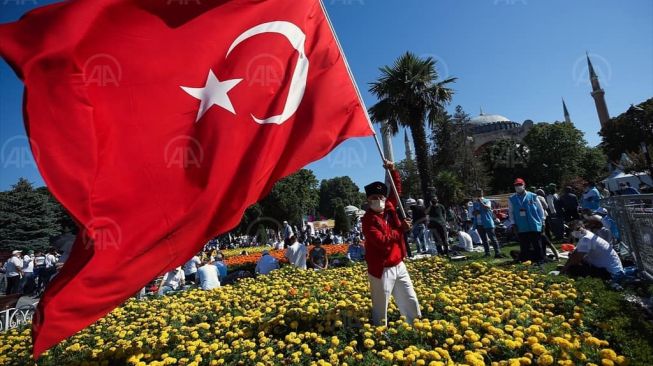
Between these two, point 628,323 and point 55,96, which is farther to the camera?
point 628,323

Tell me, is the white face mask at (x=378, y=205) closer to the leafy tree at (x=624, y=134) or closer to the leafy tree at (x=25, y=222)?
the leafy tree at (x=25, y=222)

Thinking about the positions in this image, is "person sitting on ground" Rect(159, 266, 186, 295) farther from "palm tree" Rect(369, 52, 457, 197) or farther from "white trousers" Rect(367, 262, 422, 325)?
"palm tree" Rect(369, 52, 457, 197)

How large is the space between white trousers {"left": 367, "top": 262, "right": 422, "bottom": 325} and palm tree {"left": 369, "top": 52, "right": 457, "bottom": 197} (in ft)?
45.8

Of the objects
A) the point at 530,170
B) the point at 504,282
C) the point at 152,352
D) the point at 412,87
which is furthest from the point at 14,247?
the point at 530,170

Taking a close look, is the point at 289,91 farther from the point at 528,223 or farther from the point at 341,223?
the point at 341,223

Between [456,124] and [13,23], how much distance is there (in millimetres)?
48802

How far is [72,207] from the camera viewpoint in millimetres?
2867

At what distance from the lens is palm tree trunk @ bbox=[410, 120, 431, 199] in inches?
711

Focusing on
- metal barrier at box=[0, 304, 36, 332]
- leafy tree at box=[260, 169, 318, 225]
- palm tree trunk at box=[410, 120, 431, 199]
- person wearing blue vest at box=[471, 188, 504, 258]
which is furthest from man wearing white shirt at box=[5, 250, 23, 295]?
leafy tree at box=[260, 169, 318, 225]

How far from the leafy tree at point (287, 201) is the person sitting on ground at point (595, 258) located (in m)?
39.4

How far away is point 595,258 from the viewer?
21.3 feet

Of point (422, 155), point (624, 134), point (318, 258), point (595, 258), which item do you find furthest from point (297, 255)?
point (624, 134)

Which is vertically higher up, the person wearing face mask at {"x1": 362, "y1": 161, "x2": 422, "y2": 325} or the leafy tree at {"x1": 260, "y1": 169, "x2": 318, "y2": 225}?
the leafy tree at {"x1": 260, "y1": 169, "x2": 318, "y2": 225}

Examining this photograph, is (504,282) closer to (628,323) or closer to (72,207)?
(628,323)
